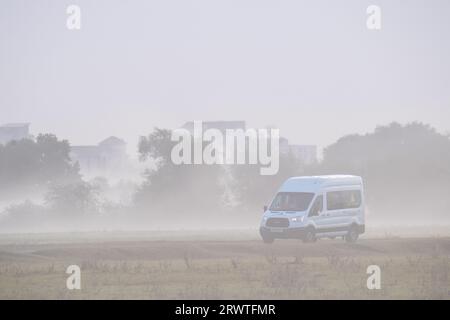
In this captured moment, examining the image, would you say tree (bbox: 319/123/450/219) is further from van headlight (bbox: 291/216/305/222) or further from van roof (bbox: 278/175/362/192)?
van headlight (bbox: 291/216/305/222)

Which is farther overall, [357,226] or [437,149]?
[437,149]

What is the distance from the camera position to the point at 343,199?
4428cm

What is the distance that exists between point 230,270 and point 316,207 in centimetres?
1152

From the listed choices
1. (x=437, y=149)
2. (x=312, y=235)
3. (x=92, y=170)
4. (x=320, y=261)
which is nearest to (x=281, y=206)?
(x=312, y=235)

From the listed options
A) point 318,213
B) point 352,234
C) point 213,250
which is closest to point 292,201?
point 318,213

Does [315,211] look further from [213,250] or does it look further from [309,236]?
[213,250]

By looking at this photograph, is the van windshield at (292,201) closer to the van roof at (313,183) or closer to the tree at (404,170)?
the van roof at (313,183)

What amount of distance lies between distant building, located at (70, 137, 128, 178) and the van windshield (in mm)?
112146

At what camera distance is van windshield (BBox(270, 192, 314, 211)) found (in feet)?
140

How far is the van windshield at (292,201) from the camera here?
140 ft

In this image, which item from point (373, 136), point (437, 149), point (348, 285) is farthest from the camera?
point (373, 136)
